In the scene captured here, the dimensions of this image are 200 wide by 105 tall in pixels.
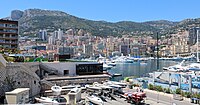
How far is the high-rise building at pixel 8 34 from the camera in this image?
3431 cm

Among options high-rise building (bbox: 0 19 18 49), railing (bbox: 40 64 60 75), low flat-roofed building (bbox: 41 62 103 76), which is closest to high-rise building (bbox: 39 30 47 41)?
high-rise building (bbox: 0 19 18 49)

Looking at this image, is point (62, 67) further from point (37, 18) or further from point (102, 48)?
point (37, 18)

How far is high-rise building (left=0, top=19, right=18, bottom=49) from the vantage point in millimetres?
34312

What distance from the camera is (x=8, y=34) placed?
35.2 m

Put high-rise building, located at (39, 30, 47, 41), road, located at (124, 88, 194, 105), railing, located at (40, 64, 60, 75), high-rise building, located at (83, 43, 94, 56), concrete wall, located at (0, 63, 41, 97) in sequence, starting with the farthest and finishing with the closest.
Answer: high-rise building, located at (39, 30, 47, 41) < high-rise building, located at (83, 43, 94, 56) < railing, located at (40, 64, 60, 75) < road, located at (124, 88, 194, 105) < concrete wall, located at (0, 63, 41, 97)

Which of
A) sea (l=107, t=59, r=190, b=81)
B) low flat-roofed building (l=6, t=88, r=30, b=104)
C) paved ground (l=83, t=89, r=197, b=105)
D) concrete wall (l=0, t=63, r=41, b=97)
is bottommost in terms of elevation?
sea (l=107, t=59, r=190, b=81)

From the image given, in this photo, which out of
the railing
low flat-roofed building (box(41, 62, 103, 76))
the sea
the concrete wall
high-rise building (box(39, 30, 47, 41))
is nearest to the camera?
the concrete wall

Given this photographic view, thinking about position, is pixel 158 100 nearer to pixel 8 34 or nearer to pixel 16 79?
pixel 16 79

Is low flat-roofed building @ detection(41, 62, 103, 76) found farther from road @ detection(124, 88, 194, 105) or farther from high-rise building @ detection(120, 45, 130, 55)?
high-rise building @ detection(120, 45, 130, 55)

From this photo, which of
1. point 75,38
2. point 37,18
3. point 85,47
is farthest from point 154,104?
point 37,18

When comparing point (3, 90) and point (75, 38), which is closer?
point (3, 90)

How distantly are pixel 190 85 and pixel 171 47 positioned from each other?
13676 centimetres

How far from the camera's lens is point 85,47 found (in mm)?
151875

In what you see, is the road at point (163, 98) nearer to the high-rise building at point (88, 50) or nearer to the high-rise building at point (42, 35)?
the high-rise building at point (88, 50)
